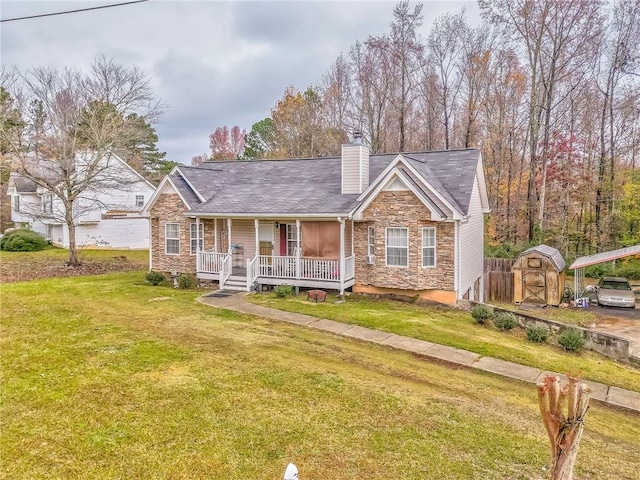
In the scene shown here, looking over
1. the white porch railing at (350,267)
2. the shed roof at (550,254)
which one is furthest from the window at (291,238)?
the shed roof at (550,254)

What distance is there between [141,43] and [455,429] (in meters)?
18.7

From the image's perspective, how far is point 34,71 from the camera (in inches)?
899

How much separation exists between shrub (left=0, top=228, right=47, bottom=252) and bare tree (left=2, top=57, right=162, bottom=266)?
399 inches

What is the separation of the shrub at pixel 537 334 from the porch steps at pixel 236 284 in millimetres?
10509

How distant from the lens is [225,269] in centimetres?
1844

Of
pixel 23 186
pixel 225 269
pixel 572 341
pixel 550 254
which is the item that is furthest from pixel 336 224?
pixel 23 186

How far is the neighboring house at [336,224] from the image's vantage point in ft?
53.0

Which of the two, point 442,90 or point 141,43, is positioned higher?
point 442,90

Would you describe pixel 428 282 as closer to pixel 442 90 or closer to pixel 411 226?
pixel 411 226

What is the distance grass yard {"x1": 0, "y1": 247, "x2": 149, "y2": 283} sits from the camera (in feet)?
73.2

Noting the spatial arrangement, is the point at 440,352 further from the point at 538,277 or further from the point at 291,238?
the point at 538,277

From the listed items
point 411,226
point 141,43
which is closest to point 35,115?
point 141,43

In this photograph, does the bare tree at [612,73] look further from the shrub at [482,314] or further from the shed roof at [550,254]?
the shrub at [482,314]

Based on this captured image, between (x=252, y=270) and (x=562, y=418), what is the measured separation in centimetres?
1469
